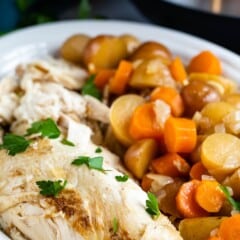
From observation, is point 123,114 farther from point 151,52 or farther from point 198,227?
point 198,227

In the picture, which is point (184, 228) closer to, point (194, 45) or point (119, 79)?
point (119, 79)

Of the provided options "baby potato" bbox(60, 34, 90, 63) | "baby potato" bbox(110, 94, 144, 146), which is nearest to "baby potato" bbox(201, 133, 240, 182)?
"baby potato" bbox(110, 94, 144, 146)

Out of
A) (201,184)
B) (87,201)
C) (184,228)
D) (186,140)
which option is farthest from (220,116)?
(87,201)

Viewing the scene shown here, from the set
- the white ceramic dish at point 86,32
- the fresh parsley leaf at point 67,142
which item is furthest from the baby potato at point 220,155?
the white ceramic dish at point 86,32

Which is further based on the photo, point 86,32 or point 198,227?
point 86,32

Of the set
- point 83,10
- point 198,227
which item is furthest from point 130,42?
point 198,227

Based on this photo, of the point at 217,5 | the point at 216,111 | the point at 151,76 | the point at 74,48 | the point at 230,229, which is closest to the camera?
the point at 230,229
